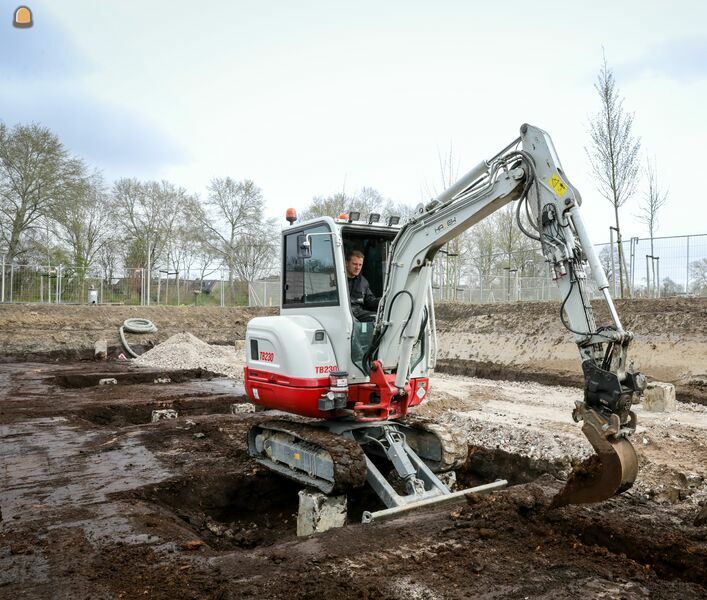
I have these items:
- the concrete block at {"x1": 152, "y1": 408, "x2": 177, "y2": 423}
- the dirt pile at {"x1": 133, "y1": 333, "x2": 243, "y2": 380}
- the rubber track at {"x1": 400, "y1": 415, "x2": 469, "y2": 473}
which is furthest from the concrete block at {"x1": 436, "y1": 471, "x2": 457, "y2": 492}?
the dirt pile at {"x1": 133, "y1": 333, "x2": 243, "y2": 380}

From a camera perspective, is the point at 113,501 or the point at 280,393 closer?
the point at 113,501

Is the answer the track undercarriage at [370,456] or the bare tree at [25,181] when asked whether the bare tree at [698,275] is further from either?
the bare tree at [25,181]

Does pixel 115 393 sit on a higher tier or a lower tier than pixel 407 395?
lower

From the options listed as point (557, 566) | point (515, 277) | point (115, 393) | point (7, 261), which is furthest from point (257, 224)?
point (557, 566)

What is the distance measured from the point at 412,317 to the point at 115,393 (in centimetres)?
941

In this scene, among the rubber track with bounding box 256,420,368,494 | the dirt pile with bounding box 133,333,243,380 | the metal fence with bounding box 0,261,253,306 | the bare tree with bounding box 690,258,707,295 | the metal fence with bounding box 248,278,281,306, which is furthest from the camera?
the metal fence with bounding box 248,278,281,306

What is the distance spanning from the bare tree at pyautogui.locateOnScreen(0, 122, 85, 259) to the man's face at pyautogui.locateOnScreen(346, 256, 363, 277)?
2809 centimetres

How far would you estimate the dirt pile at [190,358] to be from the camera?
17.5m

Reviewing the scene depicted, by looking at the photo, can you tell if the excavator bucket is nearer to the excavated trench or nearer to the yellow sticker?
the yellow sticker

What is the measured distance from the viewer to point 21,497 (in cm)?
593

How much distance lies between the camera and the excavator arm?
4.07 meters

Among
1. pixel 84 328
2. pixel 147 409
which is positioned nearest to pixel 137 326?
pixel 84 328

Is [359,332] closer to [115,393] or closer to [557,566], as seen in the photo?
[557,566]

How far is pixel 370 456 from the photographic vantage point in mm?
6840
